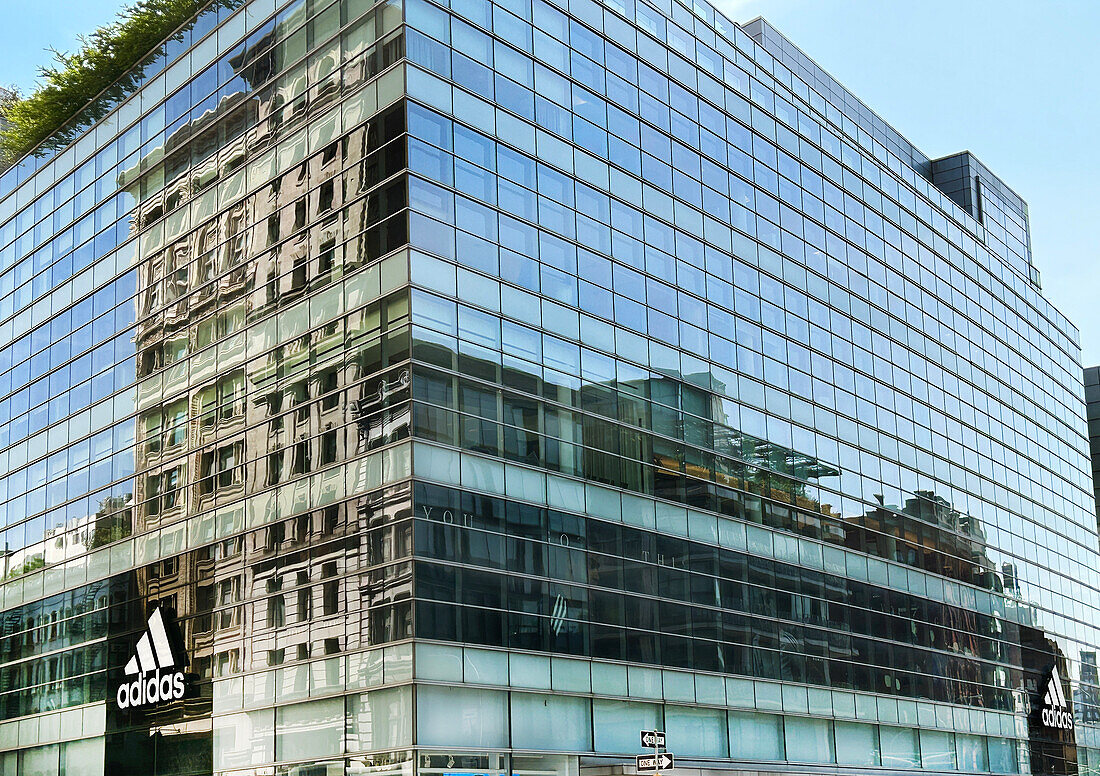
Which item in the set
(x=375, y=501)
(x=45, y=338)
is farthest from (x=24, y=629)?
(x=375, y=501)

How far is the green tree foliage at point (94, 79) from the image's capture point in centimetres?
4609

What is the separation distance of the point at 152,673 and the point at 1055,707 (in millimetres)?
42536

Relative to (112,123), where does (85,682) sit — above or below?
below

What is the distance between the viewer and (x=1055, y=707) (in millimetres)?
62969

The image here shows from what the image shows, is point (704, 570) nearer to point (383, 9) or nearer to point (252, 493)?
point (252, 493)

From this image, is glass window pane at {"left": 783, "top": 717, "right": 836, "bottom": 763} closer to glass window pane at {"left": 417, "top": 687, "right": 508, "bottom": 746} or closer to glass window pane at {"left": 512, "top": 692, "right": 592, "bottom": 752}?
glass window pane at {"left": 512, "top": 692, "right": 592, "bottom": 752}

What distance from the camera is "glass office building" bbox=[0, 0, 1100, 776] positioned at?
112 ft

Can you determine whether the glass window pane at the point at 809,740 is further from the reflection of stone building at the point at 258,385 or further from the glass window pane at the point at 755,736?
the reflection of stone building at the point at 258,385

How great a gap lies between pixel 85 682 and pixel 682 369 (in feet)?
69.7

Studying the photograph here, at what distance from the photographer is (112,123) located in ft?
154

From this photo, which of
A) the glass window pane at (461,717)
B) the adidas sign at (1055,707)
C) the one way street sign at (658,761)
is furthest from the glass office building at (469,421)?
the one way street sign at (658,761)

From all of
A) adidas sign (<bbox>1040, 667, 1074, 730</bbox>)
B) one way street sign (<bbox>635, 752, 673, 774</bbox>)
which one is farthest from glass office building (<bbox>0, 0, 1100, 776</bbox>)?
one way street sign (<bbox>635, 752, 673, 774</bbox>)

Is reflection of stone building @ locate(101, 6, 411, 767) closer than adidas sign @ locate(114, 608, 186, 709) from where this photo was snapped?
Yes

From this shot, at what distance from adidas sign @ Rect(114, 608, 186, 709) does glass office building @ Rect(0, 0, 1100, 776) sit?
0.12m
